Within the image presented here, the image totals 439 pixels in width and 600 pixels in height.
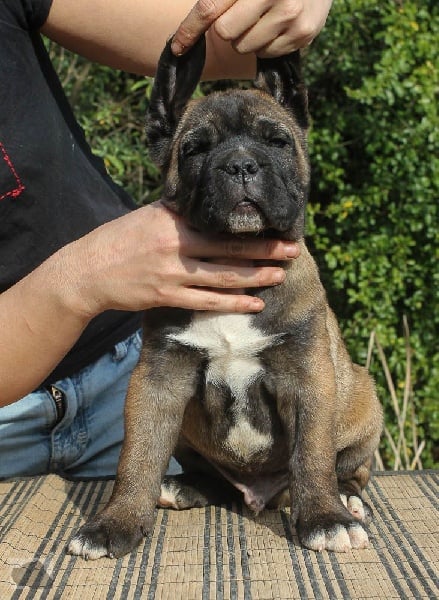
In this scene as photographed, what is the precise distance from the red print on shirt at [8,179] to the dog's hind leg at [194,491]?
1.09 m

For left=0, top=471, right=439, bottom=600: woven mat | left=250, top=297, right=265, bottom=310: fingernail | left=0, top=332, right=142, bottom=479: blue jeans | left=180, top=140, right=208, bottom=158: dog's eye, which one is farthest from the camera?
left=0, top=332, right=142, bottom=479: blue jeans

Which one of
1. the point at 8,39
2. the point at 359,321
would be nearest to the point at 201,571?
the point at 8,39

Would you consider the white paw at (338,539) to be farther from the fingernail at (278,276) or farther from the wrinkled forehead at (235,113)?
the wrinkled forehead at (235,113)

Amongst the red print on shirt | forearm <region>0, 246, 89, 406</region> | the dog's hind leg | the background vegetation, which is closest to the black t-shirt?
the red print on shirt

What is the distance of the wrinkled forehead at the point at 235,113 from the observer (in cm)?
261

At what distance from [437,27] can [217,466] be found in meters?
3.05

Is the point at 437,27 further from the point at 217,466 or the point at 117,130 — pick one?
the point at 217,466

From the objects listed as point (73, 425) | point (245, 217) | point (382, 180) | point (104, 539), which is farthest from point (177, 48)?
point (382, 180)

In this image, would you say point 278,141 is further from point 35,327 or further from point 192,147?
point 35,327

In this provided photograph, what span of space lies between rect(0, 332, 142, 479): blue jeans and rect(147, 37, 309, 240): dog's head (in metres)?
0.96

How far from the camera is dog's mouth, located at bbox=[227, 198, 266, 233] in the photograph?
92.7 inches

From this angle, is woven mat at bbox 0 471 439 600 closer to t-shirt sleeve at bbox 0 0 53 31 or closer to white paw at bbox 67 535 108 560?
white paw at bbox 67 535 108 560

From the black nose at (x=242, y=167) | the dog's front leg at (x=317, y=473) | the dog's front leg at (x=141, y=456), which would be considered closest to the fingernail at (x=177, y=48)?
the black nose at (x=242, y=167)

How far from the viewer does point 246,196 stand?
7.71ft
